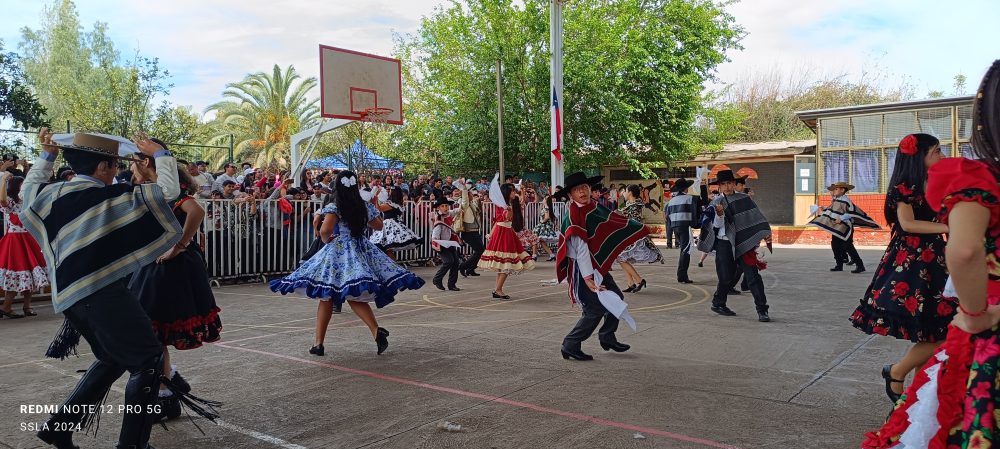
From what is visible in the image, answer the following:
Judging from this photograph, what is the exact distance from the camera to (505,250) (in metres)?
11.5

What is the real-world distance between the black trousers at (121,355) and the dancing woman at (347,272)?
102 inches

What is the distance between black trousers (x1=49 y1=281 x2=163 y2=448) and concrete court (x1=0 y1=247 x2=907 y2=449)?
0.63 metres

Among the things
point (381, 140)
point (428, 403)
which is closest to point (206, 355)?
point (428, 403)

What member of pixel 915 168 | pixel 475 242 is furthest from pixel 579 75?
pixel 915 168

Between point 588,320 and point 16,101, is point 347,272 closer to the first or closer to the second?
point 588,320

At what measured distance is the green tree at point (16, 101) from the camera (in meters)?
20.3

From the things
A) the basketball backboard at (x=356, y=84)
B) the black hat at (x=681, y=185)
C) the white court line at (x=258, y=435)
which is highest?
the basketball backboard at (x=356, y=84)

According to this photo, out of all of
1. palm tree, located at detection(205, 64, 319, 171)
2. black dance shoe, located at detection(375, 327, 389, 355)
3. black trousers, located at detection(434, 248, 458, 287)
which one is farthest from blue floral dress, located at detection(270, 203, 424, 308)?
palm tree, located at detection(205, 64, 319, 171)

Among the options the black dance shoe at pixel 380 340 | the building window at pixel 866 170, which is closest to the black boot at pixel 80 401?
the black dance shoe at pixel 380 340

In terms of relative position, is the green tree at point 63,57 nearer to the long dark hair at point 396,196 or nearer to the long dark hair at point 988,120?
the long dark hair at point 396,196

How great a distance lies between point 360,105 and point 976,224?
17.9 meters

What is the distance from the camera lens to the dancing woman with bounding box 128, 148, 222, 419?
4.52m

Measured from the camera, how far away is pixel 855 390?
5.20m

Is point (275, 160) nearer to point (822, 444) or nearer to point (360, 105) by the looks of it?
point (360, 105)
